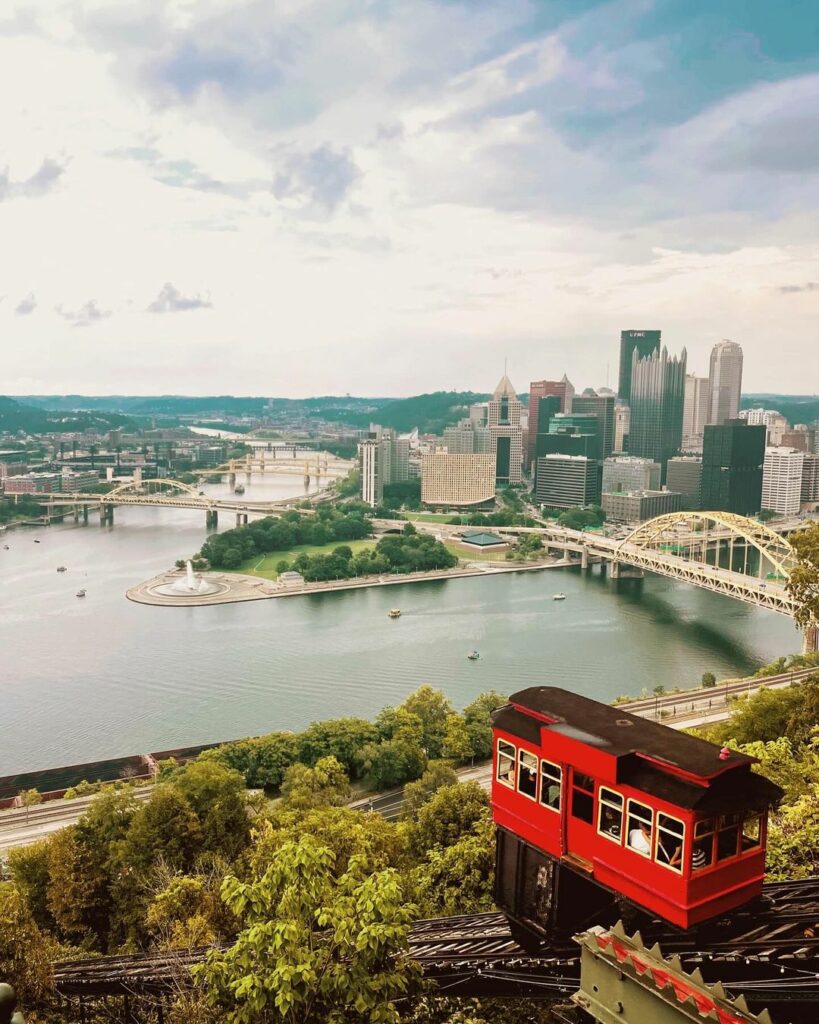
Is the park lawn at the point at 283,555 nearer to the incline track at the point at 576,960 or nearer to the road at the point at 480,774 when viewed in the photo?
the road at the point at 480,774

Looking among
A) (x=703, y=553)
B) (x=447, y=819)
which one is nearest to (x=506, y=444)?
(x=703, y=553)

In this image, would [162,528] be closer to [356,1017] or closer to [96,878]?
[96,878]

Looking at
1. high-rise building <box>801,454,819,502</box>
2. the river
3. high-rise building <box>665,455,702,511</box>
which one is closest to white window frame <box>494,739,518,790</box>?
the river

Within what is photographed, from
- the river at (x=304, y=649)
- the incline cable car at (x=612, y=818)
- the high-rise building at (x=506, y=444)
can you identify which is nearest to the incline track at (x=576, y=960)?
the incline cable car at (x=612, y=818)

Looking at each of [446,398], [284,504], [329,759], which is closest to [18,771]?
[329,759]

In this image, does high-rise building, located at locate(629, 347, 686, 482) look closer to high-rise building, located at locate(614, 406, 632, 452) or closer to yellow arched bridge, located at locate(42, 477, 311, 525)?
high-rise building, located at locate(614, 406, 632, 452)

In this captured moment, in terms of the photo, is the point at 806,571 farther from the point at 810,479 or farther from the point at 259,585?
the point at 810,479

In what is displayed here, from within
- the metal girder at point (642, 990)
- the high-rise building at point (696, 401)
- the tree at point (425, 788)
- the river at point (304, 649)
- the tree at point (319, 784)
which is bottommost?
the river at point (304, 649)
